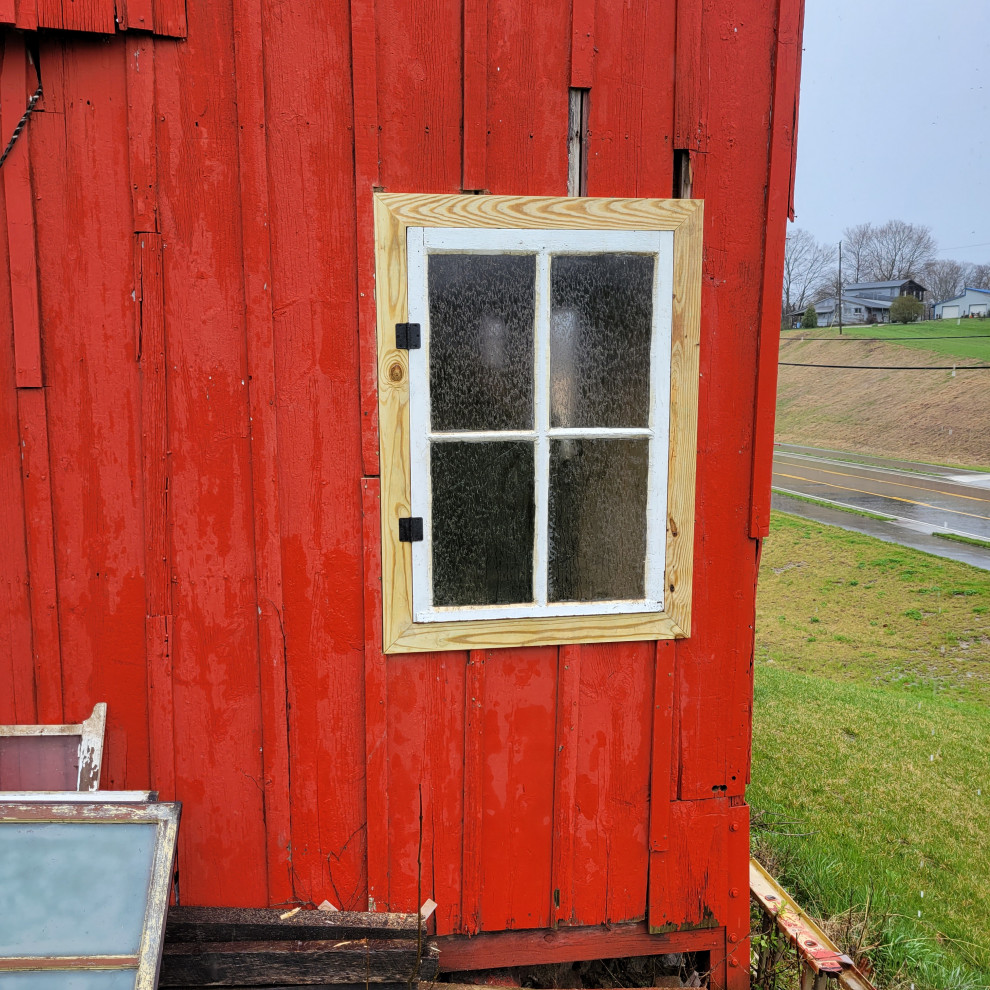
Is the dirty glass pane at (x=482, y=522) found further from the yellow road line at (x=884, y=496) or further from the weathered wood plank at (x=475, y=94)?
the yellow road line at (x=884, y=496)

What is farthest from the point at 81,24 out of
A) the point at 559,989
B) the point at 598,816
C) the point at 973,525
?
the point at 973,525

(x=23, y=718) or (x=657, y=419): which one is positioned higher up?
(x=657, y=419)

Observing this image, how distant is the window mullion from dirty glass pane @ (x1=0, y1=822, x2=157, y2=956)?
1325 mm

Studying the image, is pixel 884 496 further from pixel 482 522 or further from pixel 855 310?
pixel 855 310

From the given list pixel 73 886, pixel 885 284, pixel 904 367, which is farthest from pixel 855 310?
pixel 73 886

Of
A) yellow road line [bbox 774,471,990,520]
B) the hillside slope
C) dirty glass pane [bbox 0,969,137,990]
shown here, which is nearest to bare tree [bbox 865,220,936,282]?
the hillside slope

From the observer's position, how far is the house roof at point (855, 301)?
236 feet

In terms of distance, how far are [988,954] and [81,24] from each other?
5.40m

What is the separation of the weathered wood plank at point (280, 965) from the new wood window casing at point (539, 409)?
89 cm

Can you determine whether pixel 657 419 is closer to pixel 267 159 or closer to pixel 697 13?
pixel 697 13

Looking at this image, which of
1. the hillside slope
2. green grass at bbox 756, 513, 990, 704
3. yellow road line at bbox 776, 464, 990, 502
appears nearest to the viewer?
green grass at bbox 756, 513, 990, 704

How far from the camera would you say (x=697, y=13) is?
239 cm

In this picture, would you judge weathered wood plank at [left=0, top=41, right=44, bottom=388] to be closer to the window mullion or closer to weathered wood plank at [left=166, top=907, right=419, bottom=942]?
Answer: the window mullion

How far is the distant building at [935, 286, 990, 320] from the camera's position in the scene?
69938mm
